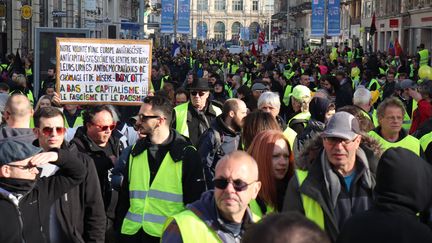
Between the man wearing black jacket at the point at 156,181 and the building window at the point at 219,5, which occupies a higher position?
the building window at the point at 219,5

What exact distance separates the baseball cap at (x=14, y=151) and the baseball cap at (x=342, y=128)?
1.81 meters

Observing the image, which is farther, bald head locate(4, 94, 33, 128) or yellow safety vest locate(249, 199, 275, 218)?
bald head locate(4, 94, 33, 128)

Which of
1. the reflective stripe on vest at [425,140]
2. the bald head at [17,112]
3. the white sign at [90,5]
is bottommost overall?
the reflective stripe on vest at [425,140]

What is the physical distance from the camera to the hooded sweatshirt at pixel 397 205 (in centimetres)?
328

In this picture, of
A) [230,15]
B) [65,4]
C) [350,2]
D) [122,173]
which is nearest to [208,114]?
[122,173]

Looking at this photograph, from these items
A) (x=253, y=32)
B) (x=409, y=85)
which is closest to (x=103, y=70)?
(x=409, y=85)

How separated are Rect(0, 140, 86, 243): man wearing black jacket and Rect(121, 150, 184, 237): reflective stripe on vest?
1.98 ft

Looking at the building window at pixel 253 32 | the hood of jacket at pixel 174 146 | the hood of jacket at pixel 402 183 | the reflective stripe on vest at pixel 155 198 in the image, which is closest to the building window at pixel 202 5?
the building window at pixel 253 32

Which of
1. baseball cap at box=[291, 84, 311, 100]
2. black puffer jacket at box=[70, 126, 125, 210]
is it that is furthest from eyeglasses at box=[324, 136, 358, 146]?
baseball cap at box=[291, 84, 311, 100]

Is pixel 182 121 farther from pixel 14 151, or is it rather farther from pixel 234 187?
pixel 234 187

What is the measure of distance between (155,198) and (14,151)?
48.5 inches

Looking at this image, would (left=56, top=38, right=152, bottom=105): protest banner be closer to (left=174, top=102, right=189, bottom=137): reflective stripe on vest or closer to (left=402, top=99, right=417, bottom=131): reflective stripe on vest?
(left=174, top=102, right=189, bottom=137): reflective stripe on vest

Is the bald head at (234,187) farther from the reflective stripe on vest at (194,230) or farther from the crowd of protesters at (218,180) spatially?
the reflective stripe on vest at (194,230)

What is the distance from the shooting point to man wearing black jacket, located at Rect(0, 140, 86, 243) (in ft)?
14.5
